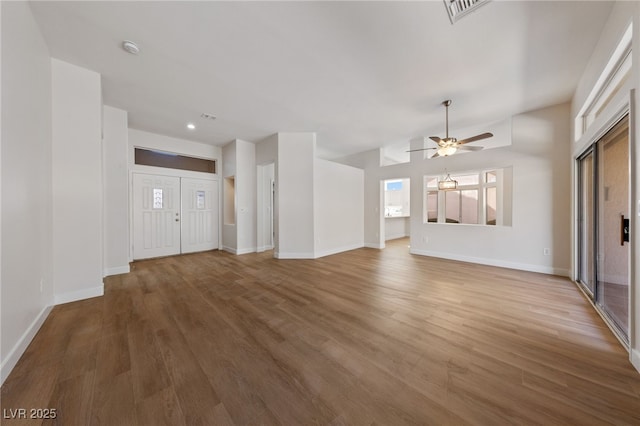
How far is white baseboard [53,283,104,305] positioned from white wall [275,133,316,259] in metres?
2.95

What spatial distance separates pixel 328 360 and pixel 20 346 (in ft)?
8.06

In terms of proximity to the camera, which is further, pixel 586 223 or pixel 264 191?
pixel 264 191

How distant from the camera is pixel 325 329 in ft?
6.65

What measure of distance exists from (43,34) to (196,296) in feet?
11.0

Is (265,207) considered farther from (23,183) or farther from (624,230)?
(624,230)

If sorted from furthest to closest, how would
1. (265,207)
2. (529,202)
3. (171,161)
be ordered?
(265,207) < (171,161) < (529,202)

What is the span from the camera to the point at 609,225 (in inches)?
90.8

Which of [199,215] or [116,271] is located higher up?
[199,215]

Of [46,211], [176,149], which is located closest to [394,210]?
[176,149]

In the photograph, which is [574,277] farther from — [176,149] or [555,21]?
[176,149]

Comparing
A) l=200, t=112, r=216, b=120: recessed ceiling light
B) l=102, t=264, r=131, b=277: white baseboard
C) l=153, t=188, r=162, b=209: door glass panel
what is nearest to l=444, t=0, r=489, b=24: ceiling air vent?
l=200, t=112, r=216, b=120: recessed ceiling light

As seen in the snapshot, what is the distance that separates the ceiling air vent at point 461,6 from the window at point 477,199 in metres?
3.50

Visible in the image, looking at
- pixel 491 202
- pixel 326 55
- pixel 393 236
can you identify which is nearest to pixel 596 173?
pixel 491 202

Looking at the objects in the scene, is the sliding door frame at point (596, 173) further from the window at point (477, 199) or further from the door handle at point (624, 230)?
the window at point (477, 199)
